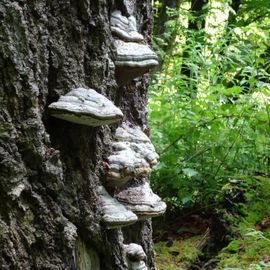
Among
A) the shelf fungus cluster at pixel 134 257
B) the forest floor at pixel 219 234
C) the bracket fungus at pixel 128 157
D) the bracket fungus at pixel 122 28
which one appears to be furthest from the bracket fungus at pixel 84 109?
the forest floor at pixel 219 234

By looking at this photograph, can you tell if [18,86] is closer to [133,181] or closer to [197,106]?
[133,181]

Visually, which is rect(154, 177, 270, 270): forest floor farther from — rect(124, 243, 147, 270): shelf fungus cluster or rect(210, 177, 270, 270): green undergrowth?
rect(124, 243, 147, 270): shelf fungus cluster

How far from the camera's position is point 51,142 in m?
1.63

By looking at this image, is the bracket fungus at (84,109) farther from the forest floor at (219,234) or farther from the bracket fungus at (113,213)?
the forest floor at (219,234)

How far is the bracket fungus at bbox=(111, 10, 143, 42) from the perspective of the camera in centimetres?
200

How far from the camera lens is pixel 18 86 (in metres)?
1.37

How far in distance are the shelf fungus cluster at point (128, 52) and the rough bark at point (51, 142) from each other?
0.09 meters

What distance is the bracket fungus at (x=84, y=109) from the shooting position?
1477 millimetres

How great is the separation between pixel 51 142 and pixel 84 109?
0.80 ft

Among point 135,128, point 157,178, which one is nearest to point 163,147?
point 157,178

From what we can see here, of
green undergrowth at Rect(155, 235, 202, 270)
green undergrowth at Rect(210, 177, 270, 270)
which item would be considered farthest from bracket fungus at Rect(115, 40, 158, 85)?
green undergrowth at Rect(155, 235, 202, 270)

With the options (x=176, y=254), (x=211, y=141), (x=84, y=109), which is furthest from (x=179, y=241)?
(x=84, y=109)

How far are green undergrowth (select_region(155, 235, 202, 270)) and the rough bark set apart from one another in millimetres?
2022

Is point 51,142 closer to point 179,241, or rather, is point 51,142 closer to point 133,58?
point 133,58
